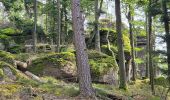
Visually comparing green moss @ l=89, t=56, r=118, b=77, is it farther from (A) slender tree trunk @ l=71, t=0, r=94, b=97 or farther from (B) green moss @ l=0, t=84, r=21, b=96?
(B) green moss @ l=0, t=84, r=21, b=96

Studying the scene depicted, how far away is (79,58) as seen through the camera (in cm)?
1216

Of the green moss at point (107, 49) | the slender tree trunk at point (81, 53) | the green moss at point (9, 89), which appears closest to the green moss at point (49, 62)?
the green moss at point (107, 49)

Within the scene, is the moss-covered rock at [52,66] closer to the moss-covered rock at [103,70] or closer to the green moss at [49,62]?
the green moss at [49,62]

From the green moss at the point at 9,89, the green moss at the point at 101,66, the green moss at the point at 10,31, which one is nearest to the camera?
the green moss at the point at 9,89

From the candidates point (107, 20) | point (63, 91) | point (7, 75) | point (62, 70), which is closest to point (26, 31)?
point (107, 20)

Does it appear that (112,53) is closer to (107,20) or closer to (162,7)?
(162,7)

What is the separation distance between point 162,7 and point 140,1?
372 cm

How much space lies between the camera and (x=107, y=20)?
37750mm

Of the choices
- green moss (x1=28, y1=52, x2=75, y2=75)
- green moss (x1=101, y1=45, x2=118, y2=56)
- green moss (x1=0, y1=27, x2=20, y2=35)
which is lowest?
green moss (x1=28, y1=52, x2=75, y2=75)

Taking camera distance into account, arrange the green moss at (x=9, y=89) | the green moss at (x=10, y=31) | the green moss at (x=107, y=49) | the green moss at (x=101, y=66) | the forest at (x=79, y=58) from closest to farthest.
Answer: the green moss at (x=9, y=89), the forest at (x=79, y=58), the green moss at (x=101, y=66), the green moss at (x=107, y=49), the green moss at (x=10, y=31)

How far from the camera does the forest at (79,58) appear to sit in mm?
Answer: 12242

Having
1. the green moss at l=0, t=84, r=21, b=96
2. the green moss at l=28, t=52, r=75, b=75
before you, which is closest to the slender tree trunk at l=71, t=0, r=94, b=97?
the green moss at l=0, t=84, r=21, b=96

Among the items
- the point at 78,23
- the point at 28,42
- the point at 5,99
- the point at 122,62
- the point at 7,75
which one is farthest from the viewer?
the point at 28,42

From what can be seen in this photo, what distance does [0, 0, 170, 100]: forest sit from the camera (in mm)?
12242
